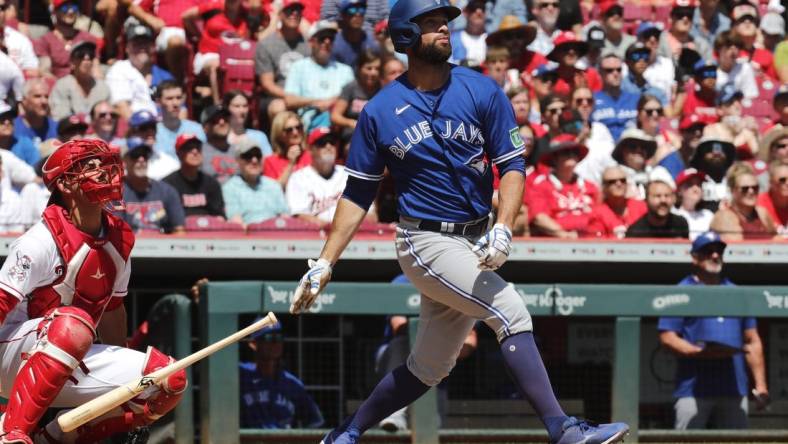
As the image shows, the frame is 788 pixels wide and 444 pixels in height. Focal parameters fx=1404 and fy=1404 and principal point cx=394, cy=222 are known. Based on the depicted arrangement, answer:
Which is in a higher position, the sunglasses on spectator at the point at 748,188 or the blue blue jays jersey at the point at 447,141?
the blue blue jays jersey at the point at 447,141

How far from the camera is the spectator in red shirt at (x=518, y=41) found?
1116cm

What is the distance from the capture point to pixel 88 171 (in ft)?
17.1

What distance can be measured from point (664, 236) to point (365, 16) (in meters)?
3.52

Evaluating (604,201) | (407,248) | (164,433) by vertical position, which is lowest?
(164,433)

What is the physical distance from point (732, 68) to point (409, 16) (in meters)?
7.33

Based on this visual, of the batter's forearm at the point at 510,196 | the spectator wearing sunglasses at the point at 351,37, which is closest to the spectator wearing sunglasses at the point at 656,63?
the spectator wearing sunglasses at the point at 351,37

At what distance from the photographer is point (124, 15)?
1112 cm

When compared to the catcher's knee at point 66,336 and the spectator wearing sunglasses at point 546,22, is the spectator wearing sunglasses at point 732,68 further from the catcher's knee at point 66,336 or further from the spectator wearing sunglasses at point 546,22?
the catcher's knee at point 66,336

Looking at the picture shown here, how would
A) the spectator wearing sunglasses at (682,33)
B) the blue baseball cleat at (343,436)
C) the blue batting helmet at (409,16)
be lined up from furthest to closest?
the spectator wearing sunglasses at (682,33) → the blue baseball cleat at (343,436) → the blue batting helmet at (409,16)

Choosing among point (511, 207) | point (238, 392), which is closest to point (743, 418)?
point (238, 392)

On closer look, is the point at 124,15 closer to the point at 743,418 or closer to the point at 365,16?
the point at 365,16

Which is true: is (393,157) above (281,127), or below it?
above

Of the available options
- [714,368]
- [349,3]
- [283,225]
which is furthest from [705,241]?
[349,3]

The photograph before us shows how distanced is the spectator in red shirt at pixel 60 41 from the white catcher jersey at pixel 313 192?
2.07m
